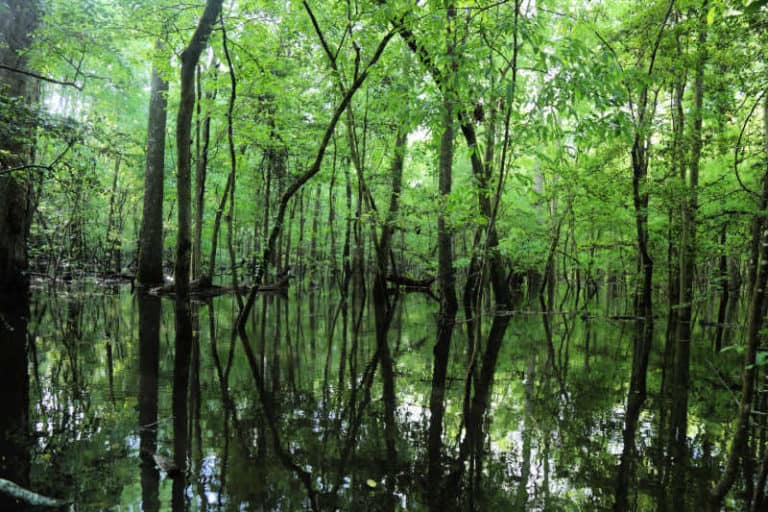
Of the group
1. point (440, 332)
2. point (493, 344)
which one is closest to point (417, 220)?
point (440, 332)

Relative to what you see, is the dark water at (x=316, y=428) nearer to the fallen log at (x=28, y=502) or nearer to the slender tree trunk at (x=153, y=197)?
the fallen log at (x=28, y=502)

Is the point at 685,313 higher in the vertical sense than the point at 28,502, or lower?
lower

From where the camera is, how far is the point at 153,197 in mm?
16047

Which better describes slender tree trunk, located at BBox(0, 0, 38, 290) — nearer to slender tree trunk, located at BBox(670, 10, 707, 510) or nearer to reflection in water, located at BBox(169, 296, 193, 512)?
reflection in water, located at BBox(169, 296, 193, 512)

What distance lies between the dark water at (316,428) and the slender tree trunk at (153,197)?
322 inches

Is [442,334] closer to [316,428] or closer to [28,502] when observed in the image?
[316,428]

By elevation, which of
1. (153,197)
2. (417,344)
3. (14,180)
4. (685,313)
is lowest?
(417,344)

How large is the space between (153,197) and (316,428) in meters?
14.5

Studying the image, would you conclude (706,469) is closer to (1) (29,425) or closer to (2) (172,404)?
(2) (172,404)

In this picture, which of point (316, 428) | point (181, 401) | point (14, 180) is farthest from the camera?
point (14, 180)

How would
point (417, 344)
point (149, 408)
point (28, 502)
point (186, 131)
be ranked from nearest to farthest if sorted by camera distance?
point (28, 502)
point (149, 408)
point (186, 131)
point (417, 344)

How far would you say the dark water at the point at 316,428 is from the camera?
2.88 m

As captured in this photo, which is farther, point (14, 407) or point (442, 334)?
point (442, 334)

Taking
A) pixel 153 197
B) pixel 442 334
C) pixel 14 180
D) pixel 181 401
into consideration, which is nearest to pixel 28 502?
pixel 181 401
